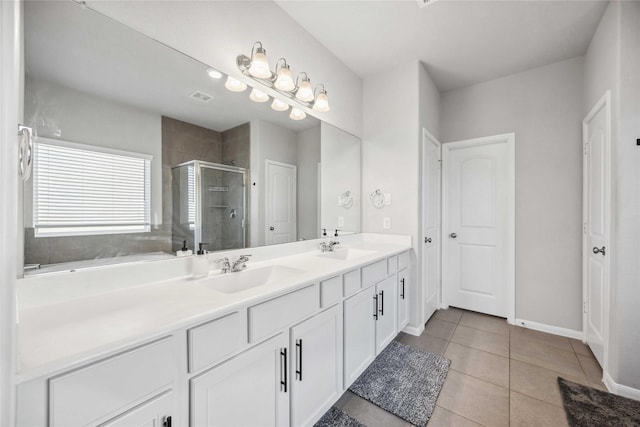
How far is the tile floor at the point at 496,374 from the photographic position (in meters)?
1.52

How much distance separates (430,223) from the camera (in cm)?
279

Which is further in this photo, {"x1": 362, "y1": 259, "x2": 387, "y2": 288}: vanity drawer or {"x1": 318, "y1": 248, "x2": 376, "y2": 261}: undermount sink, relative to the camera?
{"x1": 318, "y1": 248, "x2": 376, "y2": 261}: undermount sink

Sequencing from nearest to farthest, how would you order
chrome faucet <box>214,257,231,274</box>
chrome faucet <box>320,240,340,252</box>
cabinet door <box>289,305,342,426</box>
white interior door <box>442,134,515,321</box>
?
cabinet door <box>289,305,342,426</box>
chrome faucet <box>214,257,231,274</box>
chrome faucet <box>320,240,340,252</box>
white interior door <box>442,134,515,321</box>

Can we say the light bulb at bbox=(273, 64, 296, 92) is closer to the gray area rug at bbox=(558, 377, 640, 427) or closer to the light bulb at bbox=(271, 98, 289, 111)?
the light bulb at bbox=(271, 98, 289, 111)

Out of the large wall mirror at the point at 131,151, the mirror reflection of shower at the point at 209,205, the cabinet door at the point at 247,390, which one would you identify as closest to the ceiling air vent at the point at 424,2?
the large wall mirror at the point at 131,151

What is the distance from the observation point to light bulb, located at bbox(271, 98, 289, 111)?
185 centimetres

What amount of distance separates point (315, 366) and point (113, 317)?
3.05ft

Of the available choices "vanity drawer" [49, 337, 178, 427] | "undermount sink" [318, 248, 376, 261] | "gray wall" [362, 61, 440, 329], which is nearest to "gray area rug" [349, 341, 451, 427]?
"gray wall" [362, 61, 440, 329]

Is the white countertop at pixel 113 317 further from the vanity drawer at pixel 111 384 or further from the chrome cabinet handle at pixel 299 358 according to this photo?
the chrome cabinet handle at pixel 299 358

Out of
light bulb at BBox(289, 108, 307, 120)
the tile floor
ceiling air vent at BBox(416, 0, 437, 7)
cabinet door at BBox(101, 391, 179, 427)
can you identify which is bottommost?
the tile floor

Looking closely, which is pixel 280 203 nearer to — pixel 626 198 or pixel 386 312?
pixel 386 312

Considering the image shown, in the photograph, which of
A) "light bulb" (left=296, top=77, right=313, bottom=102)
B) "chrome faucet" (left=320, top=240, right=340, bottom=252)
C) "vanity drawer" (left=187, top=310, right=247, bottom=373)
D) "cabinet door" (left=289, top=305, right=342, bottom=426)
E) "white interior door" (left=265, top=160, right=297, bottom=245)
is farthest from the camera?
"chrome faucet" (left=320, top=240, right=340, bottom=252)

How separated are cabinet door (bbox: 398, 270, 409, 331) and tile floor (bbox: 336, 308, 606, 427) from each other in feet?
0.63

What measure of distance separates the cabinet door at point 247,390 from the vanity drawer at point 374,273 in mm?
766
